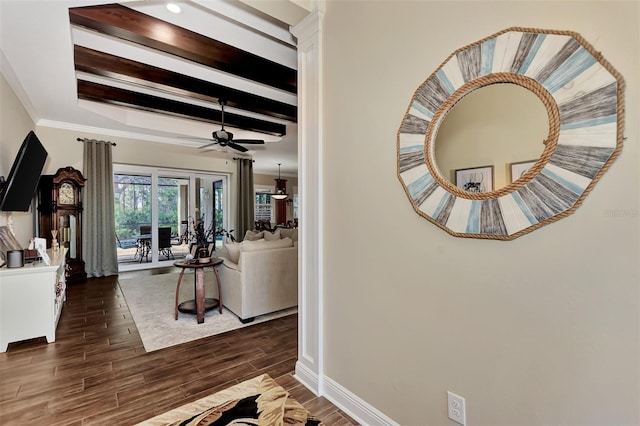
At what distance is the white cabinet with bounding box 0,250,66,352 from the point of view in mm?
2781

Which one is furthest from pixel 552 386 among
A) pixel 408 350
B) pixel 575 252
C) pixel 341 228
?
pixel 341 228

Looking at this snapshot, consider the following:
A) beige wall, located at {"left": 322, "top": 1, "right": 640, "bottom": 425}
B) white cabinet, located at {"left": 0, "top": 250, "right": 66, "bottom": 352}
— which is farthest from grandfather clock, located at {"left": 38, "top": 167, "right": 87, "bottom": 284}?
beige wall, located at {"left": 322, "top": 1, "right": 640, "bottom": 425}

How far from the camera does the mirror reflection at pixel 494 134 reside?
113 centimetres

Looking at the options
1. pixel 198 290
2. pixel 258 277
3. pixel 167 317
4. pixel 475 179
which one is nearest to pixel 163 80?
pixel 198 290

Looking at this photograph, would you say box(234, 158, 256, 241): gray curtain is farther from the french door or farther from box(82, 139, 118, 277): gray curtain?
box(82, 139, 118, 277): gray curtain

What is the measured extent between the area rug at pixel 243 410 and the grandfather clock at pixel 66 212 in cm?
446

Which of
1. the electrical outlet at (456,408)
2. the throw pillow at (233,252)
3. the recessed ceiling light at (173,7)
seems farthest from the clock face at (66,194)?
the electrical outlet at (456,408)

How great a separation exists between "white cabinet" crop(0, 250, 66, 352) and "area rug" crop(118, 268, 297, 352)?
0.82 m

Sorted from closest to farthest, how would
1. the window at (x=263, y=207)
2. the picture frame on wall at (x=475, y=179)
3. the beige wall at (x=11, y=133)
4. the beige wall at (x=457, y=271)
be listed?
the beige wall at (x=457, y=271), the picture frame on wall at (x=475, y=179), the beige wall at (x=11, y=133), the window at (x=263, y=207)

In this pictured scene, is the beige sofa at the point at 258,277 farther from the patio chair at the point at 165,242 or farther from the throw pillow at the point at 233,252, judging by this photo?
the patio chair at the point at 165,242

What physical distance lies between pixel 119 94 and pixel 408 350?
17.1 ft

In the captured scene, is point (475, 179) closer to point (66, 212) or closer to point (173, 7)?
point (173, 7)

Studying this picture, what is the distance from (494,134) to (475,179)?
195 mm

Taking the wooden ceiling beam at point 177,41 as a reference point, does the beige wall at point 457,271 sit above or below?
below
